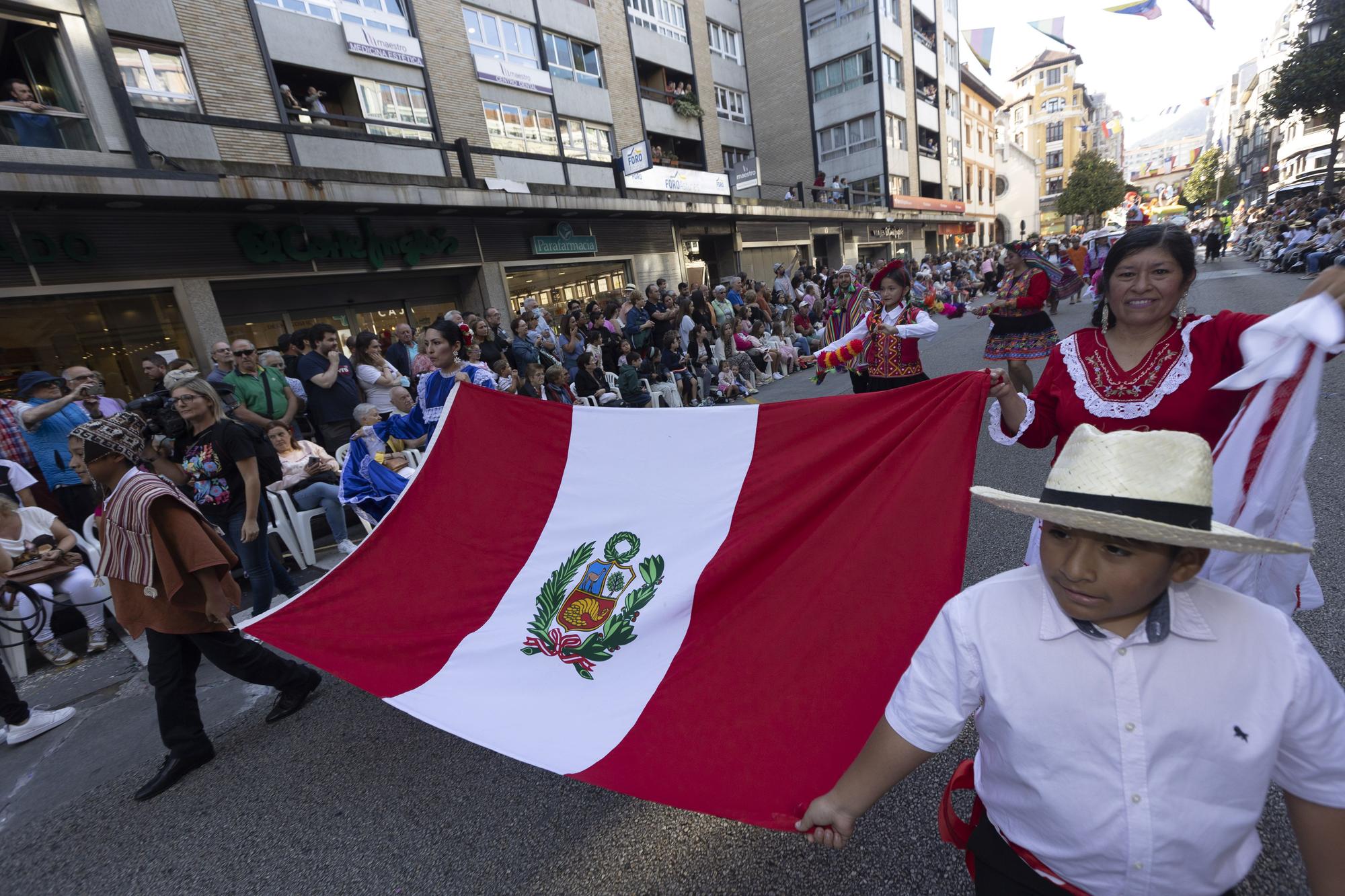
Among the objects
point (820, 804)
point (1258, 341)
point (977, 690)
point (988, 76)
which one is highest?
point (988, 76)

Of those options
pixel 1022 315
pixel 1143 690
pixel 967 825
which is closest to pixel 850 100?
pixel 1022 315

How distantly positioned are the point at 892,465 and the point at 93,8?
13.9m

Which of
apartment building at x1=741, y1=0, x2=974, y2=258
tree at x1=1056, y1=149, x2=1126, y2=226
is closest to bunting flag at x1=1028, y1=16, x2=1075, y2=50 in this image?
apartment building at x1=741, y1=0, x2=974, y2=258

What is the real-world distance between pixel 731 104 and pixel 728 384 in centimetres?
2122

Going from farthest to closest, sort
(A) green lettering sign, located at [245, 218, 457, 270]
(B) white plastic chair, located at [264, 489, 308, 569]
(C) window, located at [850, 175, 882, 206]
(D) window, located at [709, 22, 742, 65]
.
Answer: (C) window, located at [850, 175, 882, 206]
(D) window, located at [709, 22, 742, 65]
(A) green lettering sign, located at [245, 218, 457, 270]
(B) white plastic chair, located at [264, 489, 308, 569]

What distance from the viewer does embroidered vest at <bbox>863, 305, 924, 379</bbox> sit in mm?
4582

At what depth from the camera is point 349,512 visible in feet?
19.7

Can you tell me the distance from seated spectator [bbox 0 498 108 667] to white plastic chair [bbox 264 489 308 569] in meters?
1.21

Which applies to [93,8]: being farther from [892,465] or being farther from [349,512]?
[892,465]

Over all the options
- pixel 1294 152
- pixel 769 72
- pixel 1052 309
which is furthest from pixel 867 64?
pixel 1294 152

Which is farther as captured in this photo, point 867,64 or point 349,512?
point 867,64

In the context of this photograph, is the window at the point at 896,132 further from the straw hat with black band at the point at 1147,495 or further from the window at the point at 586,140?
the straw hat with black band at the point at 1147,495

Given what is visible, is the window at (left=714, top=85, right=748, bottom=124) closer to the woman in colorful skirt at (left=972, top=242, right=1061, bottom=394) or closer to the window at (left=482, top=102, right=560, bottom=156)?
the window at (left=482, top=102, right=560, bottom=156)

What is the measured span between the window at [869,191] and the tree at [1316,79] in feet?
49.7
